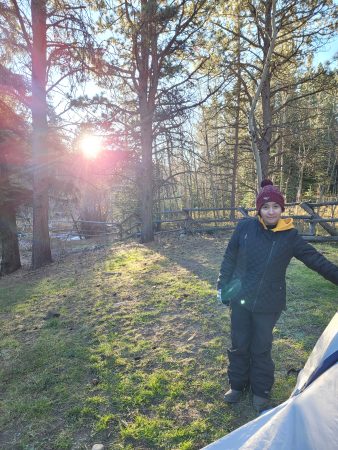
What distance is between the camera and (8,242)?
1009 cm

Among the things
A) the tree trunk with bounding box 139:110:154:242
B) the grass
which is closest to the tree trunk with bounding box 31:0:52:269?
the tree trunk with bounding box 139:110:154:242

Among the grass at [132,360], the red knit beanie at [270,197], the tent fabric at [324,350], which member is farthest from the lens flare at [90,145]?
the tent fabric at [324,350]

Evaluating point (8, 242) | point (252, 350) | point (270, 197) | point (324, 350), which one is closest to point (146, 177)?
point (8, 242)

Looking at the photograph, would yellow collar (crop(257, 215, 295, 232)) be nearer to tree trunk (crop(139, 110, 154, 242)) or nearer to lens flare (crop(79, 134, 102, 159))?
lens flare (crop(79, 134, 102, 159))

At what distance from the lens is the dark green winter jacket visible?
2314 mm

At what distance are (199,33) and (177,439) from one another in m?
10.4

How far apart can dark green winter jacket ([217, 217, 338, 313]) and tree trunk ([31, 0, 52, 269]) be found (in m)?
8.05

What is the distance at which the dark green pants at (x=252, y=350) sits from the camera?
2412mm

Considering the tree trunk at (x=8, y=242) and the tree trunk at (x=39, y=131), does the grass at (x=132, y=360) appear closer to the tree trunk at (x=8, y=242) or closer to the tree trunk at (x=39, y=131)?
the tree trunk at (x=39, y=131)

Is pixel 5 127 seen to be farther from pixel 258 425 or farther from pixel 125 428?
pixel 258 425

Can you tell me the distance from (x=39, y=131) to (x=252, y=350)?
8548 millimetres

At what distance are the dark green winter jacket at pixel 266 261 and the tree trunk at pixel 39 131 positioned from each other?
8053 millimetres

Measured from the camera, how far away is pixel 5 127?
9234mm

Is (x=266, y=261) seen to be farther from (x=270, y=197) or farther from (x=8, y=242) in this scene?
(x=8, y=242)
